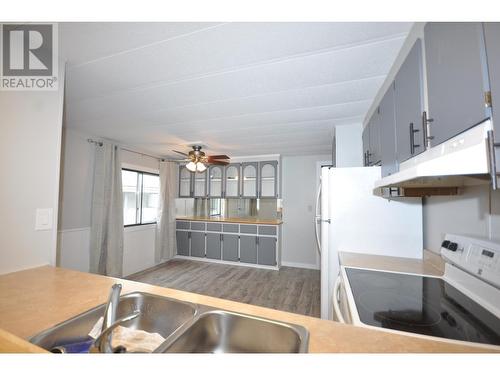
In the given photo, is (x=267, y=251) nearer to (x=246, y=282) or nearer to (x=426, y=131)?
(x=246, y=282)

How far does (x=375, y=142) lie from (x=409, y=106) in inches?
27.6

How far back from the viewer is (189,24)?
1.03m

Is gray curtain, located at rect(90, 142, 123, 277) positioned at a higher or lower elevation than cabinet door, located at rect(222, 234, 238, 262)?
higher

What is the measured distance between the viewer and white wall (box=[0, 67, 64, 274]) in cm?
106

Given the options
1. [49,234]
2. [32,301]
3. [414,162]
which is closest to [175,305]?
[32,301]

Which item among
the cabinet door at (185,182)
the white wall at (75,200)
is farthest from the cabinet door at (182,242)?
the white wall at (75,200)

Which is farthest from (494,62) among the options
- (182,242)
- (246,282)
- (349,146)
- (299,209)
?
(182,242)

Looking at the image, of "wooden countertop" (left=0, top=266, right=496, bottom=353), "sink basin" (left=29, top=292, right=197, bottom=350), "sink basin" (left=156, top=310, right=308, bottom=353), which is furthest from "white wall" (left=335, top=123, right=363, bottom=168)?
"sink basin" (left=29, top=292, right=197, bottom=350)

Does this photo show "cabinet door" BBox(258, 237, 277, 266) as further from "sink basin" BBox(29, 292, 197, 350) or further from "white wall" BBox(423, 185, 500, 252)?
"sink basin" BBox(29, 292, 197, 350)

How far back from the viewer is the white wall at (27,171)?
1057 mm

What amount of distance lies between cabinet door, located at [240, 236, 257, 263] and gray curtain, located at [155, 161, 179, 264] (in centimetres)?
149

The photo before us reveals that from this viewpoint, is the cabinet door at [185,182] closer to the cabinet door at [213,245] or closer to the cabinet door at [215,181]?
the cabinet door at [215,181]

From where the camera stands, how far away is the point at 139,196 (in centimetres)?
392
